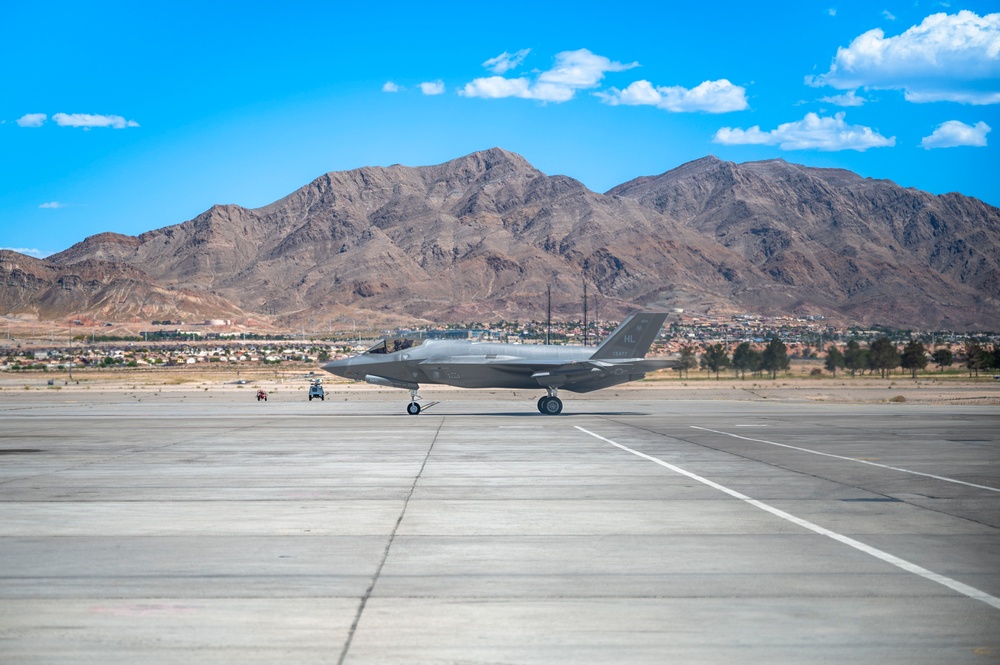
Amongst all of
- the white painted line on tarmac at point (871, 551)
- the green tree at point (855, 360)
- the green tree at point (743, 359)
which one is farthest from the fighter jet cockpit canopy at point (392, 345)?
the green tree at point (855, 360)

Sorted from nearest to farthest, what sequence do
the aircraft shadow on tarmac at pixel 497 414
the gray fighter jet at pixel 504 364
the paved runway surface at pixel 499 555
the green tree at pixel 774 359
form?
the paved runway surface at pixel 499 555, the gray fighter jet at pixel 504 364, the aircraft shadow on tarmac at pixel 497 414, the green tree at pixel 774 359

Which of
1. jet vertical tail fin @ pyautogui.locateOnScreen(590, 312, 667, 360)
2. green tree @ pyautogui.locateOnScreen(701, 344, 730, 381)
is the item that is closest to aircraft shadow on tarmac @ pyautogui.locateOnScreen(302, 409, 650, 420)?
jet vertical tail fin @ pyautogui.locateOnScreen(590, 312, 667, 360)

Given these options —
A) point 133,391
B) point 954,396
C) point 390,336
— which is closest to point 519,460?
point 390,336

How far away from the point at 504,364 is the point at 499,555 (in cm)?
2655

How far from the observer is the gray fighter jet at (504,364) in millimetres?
37094

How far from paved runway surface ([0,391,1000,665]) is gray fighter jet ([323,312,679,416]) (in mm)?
13615

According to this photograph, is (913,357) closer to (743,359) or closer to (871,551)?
(743,359)

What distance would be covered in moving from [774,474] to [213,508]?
1031 cm

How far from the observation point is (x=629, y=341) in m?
37.9

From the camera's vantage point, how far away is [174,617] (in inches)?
318

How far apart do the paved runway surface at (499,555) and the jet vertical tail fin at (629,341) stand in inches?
580

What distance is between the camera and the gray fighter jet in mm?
37094

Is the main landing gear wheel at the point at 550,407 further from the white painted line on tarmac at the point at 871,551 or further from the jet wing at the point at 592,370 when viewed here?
the white painted line on tarmac at the point at 871,551

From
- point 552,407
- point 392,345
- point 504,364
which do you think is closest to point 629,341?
point 552,407
